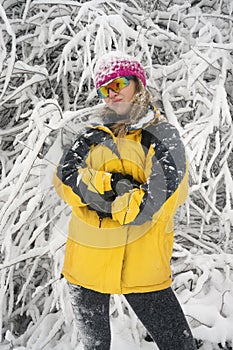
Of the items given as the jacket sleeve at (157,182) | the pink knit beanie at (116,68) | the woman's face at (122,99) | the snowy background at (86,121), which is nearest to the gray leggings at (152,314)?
the jacket sleeve at (157,182)

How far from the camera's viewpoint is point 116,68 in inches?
58.6

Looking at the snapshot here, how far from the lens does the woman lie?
1385 millimetres

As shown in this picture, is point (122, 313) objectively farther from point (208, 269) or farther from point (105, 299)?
point (105, 299)

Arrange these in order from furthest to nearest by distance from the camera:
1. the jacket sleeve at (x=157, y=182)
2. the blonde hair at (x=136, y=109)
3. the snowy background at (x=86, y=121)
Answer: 1. the snowy background at (x=86, y=121)
2. the blonde hair at (x=136, y=109)
3. the jacket sleeve at (x=157, y=182)

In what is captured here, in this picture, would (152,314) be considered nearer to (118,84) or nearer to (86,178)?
(86,178)

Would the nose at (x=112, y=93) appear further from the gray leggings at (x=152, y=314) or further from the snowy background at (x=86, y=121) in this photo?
the gray leggings at (x=152, y=314)

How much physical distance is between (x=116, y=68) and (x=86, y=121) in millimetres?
464

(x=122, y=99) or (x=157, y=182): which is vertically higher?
(x=122, y=99)

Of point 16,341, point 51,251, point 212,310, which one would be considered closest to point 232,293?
point 212,310

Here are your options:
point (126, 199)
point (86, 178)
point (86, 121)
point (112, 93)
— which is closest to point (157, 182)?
point (126, 199)

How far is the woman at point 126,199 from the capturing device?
54.5 inches

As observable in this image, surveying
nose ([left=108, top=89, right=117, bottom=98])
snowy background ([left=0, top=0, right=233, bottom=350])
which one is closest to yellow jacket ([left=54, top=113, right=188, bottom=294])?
nose ([left=108, top=89, right=117, bottom=98])

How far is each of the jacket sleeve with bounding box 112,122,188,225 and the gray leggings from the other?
327 mm

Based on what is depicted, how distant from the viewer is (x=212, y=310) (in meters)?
2.30
